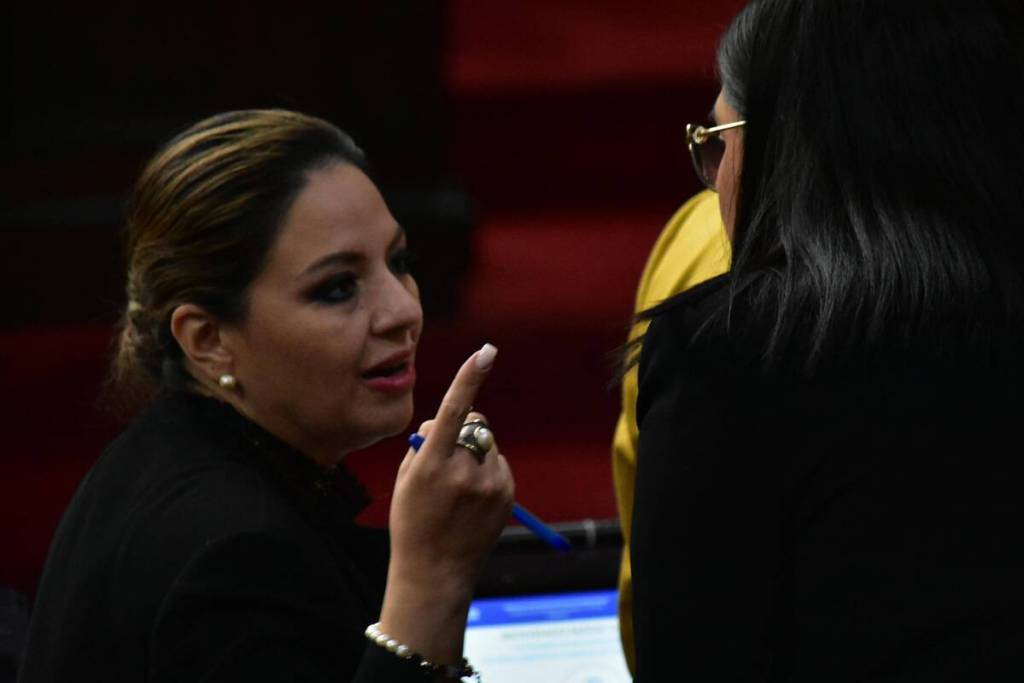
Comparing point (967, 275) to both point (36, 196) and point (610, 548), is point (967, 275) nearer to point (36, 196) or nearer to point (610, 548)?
point (610, 548)

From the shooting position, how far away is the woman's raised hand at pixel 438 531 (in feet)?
4.21

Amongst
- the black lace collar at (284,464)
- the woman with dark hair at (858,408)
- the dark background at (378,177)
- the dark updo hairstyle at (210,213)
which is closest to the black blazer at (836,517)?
the woman with dark hair at (858,408)

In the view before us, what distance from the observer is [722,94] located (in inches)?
55.1

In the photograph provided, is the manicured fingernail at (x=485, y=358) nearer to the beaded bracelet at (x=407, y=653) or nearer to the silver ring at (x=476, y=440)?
the silver ring at (x=476, y=440)

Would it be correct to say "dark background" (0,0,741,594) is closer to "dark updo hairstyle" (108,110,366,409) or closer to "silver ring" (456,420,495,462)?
"dark updo hairstyle" (108,110,366,409)

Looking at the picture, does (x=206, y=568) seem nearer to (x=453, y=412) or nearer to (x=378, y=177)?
(x=453, y=412)

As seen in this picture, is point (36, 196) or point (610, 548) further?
point (36, 196)

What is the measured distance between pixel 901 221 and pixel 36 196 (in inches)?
134

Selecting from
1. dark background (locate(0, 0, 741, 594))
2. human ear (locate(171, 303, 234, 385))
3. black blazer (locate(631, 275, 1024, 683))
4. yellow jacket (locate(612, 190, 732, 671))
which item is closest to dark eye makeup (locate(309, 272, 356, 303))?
human ear (locate(171, 303, 234, 385))

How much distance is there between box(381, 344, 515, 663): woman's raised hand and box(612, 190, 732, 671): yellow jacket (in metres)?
0.43

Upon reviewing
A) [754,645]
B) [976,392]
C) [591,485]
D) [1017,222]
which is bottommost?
[591,485]

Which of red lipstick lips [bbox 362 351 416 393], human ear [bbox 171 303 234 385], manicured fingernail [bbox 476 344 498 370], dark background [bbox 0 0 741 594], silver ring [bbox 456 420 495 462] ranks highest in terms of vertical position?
manicured fingernail [bbox 476 344 498 370]

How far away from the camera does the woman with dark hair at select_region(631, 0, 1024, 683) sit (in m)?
1.15

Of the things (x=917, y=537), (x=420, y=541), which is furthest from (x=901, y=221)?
(x=420, y=541)
